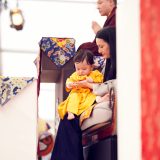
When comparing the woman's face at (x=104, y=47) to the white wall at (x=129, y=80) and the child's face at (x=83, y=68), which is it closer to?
the child's face at (x=83, y=68)

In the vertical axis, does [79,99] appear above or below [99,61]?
below

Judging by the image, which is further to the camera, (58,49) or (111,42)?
(58,49)

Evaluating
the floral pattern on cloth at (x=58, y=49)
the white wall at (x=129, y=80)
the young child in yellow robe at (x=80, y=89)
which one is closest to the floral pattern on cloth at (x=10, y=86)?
the young child in yellow robe at (x=80, y=89)

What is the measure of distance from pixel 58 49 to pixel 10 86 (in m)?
0.58

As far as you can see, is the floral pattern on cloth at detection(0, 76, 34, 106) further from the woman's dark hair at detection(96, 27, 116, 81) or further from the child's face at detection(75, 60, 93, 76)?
the woman's dark hair at detection(96, 27, 116, 81)

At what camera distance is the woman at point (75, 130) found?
245cm

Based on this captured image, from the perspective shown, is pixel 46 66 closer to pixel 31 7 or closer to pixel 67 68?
pixel 67 68

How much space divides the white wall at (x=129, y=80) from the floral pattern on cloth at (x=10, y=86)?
26.6 inches

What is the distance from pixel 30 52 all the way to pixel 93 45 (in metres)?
4.85

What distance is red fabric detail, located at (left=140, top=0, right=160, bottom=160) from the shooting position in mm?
1476

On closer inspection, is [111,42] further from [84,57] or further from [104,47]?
[84,57]

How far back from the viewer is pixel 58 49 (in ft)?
9.84

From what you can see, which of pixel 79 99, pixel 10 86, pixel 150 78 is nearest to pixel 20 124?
pixel 10 86

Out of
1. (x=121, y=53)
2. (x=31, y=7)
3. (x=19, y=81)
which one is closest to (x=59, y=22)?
(x=31, y=7)
